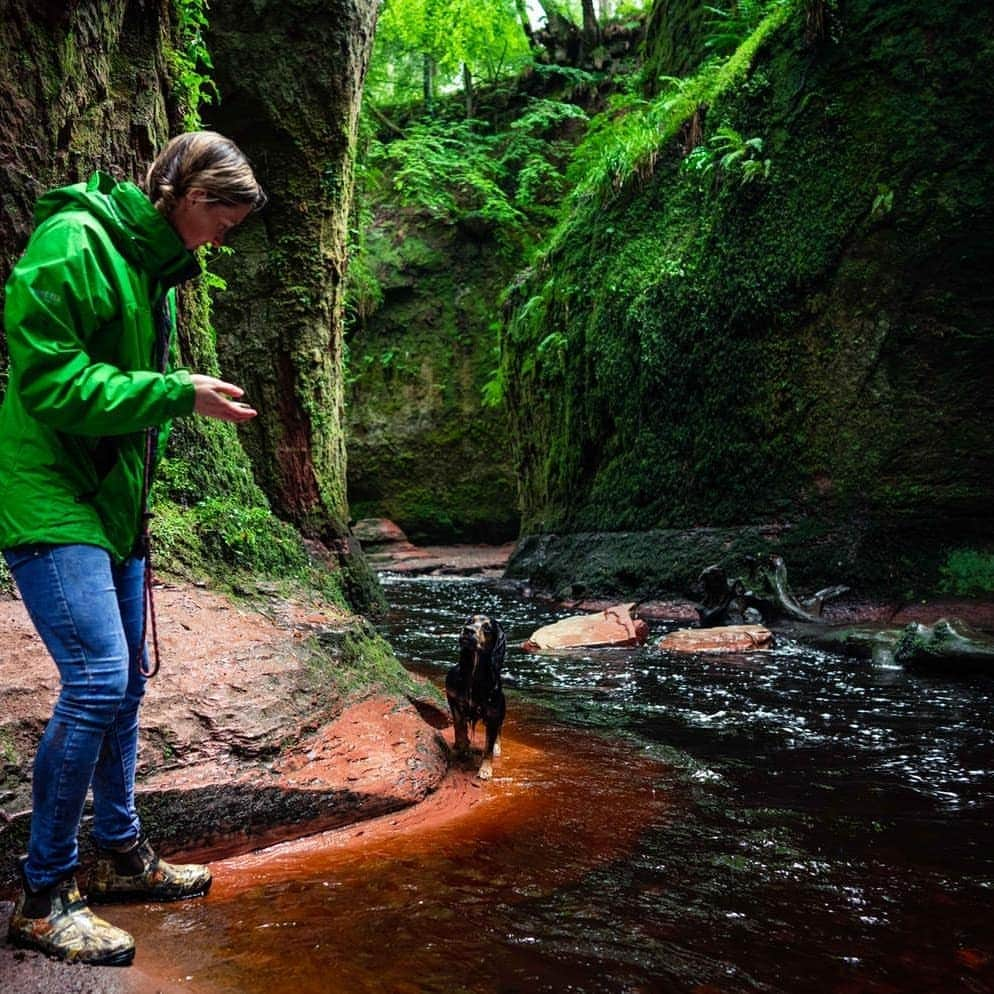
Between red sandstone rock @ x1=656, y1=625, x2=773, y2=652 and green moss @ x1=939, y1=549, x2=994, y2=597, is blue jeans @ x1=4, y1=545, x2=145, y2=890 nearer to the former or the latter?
red sandstone rock @ x1=656, y1=625, x2=773, y2=652

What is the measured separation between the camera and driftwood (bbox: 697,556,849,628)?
959 cm

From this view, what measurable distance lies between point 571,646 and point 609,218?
8.43 m

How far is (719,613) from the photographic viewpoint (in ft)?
31.5

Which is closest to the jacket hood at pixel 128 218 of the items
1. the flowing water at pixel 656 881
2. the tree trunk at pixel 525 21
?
the flowing water at pixel 656 881

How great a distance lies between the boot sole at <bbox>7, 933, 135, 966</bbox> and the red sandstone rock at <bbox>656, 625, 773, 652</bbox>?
671 cm

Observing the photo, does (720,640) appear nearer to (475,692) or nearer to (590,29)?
(475,692)

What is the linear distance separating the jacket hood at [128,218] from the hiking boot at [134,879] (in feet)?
5.75

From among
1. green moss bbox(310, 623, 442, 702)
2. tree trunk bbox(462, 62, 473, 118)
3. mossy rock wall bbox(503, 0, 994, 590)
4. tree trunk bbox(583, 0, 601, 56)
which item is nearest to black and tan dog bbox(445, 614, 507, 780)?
green moss bbox(310, 623, 442, 702)

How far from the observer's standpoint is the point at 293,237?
329 inches

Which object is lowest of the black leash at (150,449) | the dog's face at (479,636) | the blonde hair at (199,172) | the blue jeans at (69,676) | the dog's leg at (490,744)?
the dog's leg at (490,744)

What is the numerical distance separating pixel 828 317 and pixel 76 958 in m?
10.4

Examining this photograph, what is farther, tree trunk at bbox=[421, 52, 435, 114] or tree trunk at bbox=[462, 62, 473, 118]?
tree trunk at bbox=[421, 52, 435, 114]

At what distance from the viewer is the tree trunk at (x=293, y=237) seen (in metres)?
7.96

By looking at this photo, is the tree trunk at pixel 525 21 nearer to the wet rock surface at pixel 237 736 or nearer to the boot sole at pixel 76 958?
the wet rock surface at pixel 237 736
